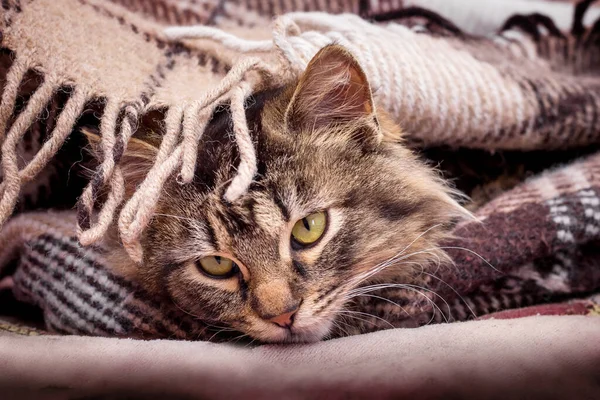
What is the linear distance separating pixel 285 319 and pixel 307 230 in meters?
0.17

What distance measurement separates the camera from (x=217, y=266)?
41.2 inches

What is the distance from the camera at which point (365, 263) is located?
107 cm

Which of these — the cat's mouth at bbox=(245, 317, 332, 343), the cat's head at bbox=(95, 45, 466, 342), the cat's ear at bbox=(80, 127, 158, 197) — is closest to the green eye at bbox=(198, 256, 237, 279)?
the cat's head at bbox=(95, 45, 466, 342)

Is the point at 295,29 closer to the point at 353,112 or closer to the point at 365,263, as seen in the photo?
the point at 353,112

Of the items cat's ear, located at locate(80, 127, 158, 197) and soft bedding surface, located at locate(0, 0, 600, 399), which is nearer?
soft bedding surface, located at locate(0, 0, 600, 399)

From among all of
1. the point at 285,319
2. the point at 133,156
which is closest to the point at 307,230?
the point at 285,319

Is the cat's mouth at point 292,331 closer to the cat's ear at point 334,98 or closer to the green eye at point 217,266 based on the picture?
the green eye at point 217,266

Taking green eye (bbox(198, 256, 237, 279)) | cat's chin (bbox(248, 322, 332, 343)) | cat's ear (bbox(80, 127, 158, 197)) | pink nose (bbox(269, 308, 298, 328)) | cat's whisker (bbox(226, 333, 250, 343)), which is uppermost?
cat's ear (bbox(80, 127, 158, 197))

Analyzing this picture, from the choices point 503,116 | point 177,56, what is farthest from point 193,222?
point 503,116

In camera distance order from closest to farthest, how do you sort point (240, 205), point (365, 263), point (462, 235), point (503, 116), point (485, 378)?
1. point (485, 378)
2. point (240, 205)
3. point (365, 263)
4. point (462, 235)
5. point (503, 116)

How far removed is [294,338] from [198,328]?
0.81 feet

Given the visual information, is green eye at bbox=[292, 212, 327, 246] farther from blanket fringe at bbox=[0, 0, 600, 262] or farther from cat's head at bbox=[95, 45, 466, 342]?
blanket fringe at bbox=[0, 0, 600, 262]

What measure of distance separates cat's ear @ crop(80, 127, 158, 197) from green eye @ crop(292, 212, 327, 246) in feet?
1.01

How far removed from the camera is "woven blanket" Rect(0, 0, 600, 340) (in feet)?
3.22
